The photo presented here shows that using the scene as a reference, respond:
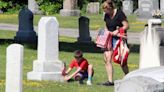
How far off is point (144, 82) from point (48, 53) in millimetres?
8337

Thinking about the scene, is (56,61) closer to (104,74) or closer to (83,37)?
(104,74)

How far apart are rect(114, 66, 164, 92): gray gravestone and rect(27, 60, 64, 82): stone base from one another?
319 inches

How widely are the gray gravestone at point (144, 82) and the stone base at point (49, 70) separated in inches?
319

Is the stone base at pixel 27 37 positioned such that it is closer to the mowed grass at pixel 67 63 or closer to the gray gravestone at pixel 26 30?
the gray gravestone at pixel 26 30

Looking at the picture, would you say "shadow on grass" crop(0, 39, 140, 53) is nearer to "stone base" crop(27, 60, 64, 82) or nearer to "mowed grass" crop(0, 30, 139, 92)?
"mowed grass" crop(0, 30, 139, 92)

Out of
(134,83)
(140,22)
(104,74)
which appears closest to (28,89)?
(104,74)

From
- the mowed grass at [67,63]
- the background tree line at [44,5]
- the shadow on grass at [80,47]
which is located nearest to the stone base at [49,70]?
the mowed grass at [67,63]

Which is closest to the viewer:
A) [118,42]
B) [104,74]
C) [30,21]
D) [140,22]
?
[118,42]

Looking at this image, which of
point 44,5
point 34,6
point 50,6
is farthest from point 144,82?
point 50,6

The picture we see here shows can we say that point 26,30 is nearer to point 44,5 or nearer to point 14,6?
point 44,5

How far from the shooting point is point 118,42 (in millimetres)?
13648

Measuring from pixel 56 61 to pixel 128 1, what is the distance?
1675 inches

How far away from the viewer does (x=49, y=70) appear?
14227 mm

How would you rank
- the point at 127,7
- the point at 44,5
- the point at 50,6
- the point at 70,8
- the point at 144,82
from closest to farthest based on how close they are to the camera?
the point at 144,82
the point at 70,8
the point at 44,5
the point at 50,6
the point at 127,7
